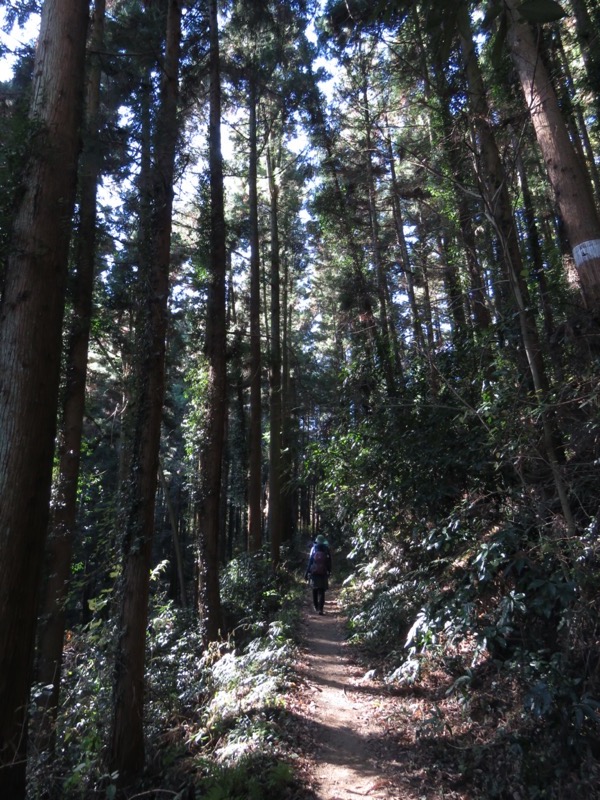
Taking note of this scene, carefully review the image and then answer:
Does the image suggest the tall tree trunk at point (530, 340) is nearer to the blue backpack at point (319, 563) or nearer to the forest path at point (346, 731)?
the forest path at point (346, 731)

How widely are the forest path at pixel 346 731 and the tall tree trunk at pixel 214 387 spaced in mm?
2260

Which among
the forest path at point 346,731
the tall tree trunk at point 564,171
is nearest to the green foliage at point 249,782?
the forest path at point 346,731

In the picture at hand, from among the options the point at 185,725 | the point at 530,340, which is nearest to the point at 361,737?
the point at 185,725

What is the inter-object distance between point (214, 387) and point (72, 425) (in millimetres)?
2820

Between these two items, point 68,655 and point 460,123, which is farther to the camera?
point 68,655

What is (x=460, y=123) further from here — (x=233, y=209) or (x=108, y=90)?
(x=233, y=209)

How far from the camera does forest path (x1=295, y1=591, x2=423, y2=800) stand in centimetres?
452

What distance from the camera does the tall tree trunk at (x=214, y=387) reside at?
9.80 m

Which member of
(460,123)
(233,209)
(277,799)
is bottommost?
(277,799)

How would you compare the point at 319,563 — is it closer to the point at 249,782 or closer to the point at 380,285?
the point at 249,782

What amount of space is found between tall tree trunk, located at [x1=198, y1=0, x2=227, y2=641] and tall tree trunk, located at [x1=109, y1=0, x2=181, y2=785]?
3318mm

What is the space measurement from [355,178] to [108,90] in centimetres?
672

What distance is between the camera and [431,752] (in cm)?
476

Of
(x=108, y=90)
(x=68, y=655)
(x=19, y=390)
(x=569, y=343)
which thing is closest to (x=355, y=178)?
(x=108, y=90)
